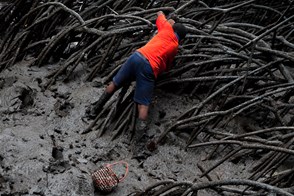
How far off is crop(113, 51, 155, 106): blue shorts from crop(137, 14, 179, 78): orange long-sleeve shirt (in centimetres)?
5

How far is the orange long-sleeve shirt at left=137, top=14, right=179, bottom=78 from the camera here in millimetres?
4340

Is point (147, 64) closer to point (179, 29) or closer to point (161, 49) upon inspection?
point (161, 49)

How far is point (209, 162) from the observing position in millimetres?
4250

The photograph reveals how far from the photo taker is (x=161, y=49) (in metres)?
4.35

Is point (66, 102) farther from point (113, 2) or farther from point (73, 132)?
point (113, 2)

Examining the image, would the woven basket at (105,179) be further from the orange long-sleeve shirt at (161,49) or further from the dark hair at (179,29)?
the dark hair at (179,29)

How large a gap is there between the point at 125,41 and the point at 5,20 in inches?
73.5

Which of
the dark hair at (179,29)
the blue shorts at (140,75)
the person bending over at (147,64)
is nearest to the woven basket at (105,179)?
the person bending over at (147,64)

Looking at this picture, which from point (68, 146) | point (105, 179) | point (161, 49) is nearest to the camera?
point (105, 179)

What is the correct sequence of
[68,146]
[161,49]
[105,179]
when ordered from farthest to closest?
1. [161,49]
2. [68,146]
3. [105,179]

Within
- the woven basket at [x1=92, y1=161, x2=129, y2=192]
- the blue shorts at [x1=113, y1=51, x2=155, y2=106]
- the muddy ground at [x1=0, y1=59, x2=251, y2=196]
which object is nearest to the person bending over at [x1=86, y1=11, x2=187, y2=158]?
the blue shorts at [x1=113, y1=51, x2=155, y2=106]

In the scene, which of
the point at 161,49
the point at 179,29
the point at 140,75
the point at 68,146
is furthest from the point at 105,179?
the point at 179,29

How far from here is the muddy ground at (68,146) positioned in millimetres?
3758

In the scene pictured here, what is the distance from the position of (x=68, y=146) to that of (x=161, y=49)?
1.26 metres
